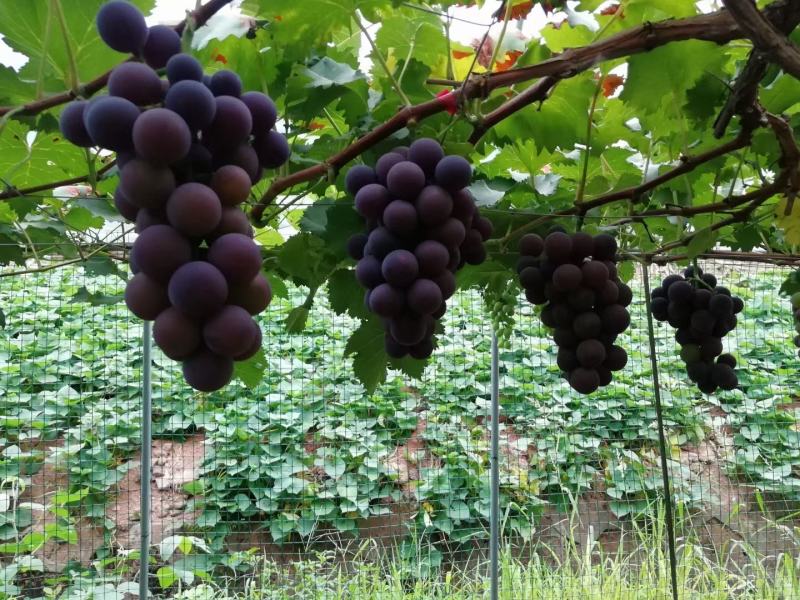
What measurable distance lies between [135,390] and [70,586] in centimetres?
95

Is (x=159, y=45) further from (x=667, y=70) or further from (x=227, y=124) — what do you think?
(x=667, y=70)

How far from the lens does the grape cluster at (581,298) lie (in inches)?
50.2

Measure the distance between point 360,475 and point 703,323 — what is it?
2.16 m

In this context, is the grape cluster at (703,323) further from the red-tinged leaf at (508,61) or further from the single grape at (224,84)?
the single grape at (224,84)

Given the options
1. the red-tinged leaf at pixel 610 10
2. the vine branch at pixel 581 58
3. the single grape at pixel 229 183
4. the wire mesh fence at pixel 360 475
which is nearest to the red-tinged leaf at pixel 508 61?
the red-tinged leaf at pixel 610 10

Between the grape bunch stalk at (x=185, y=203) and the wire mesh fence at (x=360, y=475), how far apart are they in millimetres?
2557

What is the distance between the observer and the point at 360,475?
3.58m

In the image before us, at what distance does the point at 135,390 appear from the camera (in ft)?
12.1

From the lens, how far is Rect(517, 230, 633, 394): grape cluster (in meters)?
1.28

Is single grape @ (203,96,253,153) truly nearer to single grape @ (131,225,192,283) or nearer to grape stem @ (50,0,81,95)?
single grape @ (131,225,192,283)

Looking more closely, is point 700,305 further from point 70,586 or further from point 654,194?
point 70,586

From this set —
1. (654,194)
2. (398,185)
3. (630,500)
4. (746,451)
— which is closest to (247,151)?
(398,185)

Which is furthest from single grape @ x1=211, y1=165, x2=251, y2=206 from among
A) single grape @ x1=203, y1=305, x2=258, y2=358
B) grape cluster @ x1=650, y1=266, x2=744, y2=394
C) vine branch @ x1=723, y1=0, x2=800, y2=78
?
grape cluster @ x1=650, y1=266, x2=744, y2=394

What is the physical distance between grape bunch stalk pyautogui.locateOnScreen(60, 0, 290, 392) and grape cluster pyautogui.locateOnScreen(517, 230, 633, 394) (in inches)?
29.1
